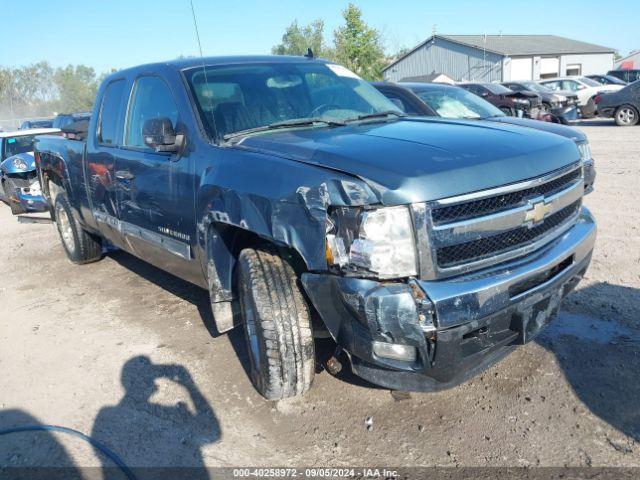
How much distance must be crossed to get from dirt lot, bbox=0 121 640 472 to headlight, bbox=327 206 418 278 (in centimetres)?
101

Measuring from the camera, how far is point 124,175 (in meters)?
4.30

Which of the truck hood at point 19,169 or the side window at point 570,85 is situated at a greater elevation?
the truck hood at point 19,169

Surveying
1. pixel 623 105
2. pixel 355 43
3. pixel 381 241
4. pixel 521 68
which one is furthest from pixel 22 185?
pixel 521 68

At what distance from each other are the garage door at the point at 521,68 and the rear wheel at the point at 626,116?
29.4 metres

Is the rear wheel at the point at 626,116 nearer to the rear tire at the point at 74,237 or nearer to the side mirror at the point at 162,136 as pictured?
the rear tire at the point at 74,237

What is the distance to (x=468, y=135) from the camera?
309cm

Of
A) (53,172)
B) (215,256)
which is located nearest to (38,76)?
(53,172)

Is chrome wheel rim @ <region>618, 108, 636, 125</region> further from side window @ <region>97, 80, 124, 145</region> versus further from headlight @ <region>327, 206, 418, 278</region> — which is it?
headlight @ <region>327, 206, 418, 278</region>

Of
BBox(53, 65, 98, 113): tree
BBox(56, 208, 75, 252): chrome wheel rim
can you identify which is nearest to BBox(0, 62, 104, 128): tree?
BBox(53, 65, 98, 113): tree

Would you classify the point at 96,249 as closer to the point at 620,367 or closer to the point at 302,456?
the point at 302,456

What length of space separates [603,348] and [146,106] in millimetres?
3599

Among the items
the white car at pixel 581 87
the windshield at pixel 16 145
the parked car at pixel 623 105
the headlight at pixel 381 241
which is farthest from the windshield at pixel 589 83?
the headlight at pixel 381 241

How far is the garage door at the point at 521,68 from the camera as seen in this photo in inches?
1793

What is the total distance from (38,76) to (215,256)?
2530 inches
